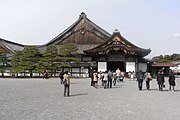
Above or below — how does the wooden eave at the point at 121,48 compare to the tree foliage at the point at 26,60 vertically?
above

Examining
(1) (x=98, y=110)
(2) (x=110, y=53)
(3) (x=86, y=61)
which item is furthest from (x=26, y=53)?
(1) (x=98, y=110)

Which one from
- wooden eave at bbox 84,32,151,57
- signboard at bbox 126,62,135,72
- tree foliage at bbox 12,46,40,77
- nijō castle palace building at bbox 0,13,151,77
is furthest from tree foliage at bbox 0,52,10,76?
signboard at bbox 126,62,135,72

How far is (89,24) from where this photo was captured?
49375mm

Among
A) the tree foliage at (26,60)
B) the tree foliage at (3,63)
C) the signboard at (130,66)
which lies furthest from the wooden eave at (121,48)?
the tree foliage at (3,63)

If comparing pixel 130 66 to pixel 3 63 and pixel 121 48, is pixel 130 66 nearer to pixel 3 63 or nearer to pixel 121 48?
pixel 121 48

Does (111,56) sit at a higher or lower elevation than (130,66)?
higher

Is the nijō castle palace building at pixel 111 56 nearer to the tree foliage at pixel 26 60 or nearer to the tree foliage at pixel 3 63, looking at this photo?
the tree foliage at pixel 3 63

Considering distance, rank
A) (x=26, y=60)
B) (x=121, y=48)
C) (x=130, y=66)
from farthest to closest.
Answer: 1. (x=130, y=66)
2. (x=121, y=48)
3. (x=26, y=60)

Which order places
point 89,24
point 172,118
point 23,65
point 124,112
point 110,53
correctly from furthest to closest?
point 89,24
point 110,53
point 23,65
point 124,112
point 172,118

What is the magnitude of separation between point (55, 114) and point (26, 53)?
3268cm

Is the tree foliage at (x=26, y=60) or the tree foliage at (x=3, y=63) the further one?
the tree foliage at (x=3, y=63)

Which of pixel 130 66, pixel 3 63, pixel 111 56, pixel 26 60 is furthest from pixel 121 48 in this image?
pixel 3 63

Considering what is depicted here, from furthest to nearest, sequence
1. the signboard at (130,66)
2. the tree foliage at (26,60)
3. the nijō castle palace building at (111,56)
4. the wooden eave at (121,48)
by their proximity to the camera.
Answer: the signboard at (130,66), the nijō castle palace building at (111,56), the wooden eave at (121,48), the tree foliage at (26,60)

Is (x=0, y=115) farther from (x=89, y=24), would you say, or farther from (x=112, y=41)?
(x=89, y=24)
